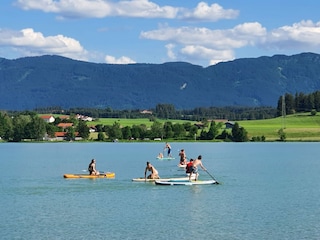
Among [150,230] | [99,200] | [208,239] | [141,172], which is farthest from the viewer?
[141,172]

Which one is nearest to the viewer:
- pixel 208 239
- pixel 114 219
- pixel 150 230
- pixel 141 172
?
pixel 208 239

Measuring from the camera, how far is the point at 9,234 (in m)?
33.7

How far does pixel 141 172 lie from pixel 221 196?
2573 cm

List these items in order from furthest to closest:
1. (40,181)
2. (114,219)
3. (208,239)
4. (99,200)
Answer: (40,181)
(99,200)
(114,219)
(208,239)

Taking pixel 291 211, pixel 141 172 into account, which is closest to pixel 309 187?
pixel 291 211

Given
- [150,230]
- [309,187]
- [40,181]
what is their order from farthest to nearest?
[40,181], [309,187], [150,230]

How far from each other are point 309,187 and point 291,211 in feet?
54.0

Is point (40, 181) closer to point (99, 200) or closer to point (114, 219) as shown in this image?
point (99, 200)

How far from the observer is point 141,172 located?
73.7 m

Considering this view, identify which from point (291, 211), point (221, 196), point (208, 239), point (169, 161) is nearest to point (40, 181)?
point (221, 196)

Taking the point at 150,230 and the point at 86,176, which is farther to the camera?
the point at 86,176

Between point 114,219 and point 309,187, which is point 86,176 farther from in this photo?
point 114,219

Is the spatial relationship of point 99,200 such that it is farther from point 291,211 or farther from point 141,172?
point 141,172

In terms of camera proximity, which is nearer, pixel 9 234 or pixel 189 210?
pixel 9 234
